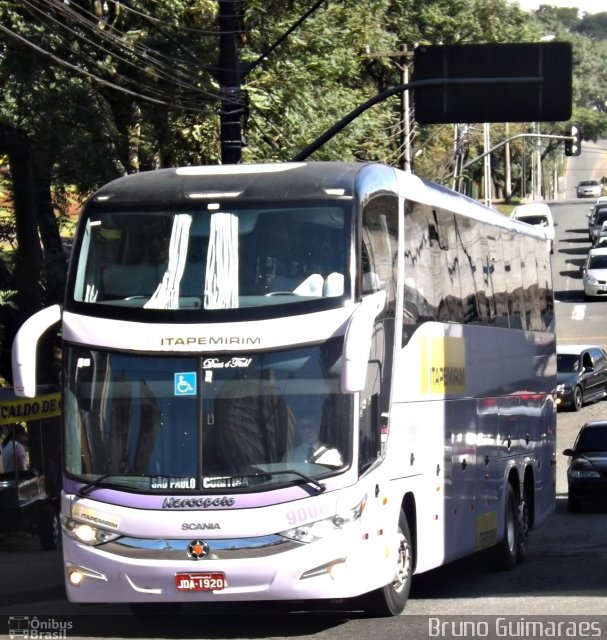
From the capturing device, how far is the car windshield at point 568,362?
113 ft

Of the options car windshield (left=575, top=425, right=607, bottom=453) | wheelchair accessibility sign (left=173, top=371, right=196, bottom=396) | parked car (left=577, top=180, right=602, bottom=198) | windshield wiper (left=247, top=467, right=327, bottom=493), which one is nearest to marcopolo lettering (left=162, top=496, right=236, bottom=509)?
windshield wiper (left=247, top=467, right=327, bottom=493)

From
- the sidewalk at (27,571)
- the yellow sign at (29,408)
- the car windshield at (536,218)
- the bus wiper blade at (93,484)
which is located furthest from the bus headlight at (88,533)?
the car windshield at (536,218)

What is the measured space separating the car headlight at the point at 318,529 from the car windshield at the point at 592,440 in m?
13.2

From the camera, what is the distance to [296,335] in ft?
31.9

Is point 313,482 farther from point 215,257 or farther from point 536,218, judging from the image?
point 536,218

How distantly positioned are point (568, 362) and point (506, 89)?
1561 cm

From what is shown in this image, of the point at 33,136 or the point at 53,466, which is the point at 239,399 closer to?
the point at 53,466

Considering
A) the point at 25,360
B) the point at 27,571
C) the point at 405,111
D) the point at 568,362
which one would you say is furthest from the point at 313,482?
the point at 405,111

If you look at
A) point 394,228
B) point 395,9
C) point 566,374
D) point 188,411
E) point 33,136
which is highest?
point 395,9

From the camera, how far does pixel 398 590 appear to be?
35.7ft

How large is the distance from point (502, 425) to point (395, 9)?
31.1 meters

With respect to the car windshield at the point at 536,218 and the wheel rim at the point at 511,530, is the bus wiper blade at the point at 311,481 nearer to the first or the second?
the wheel rim at the point at 511,530

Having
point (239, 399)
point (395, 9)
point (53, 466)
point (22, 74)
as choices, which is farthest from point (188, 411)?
point (395, 9)

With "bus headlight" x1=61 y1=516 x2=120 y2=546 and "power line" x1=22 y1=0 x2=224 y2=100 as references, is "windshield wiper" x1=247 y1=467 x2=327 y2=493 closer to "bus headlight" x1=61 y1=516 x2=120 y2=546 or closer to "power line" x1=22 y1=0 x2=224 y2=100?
"bus headlight" x1=61 y1=516 x2=120 y2=546
